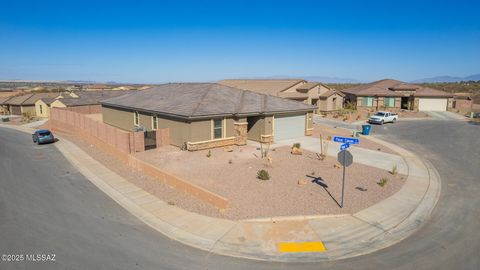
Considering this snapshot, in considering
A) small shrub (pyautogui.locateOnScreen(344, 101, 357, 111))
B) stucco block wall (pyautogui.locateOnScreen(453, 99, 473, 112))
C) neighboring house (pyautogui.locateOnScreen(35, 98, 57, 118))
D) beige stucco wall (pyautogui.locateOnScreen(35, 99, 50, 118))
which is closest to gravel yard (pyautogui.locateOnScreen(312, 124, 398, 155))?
small shrub (pyautogui.locateOnScreen(344, 101, 357, 111))

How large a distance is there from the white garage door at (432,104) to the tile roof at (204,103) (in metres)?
29.0

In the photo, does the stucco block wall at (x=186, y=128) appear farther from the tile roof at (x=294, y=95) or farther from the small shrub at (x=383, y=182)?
the tile roof at (x=294, y=95)

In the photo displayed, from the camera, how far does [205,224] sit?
11.5 m

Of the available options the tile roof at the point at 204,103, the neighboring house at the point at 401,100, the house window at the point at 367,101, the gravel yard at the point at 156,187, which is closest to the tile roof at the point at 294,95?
the neighboring house at the point at 401,100

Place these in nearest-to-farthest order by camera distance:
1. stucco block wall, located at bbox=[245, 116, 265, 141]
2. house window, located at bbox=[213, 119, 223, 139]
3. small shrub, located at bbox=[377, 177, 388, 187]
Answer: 1. small shrub, located at bbox=[377, 177, 388, 187]
2. house window, located at bbox=[213, 119, 223, 139]
3. stucco block wall, located at bbox=[245, 116, 265, 141]

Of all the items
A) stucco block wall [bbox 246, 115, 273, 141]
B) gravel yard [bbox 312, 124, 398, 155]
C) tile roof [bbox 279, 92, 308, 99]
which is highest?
tile roof [bbox 279, 92, 308, 99]

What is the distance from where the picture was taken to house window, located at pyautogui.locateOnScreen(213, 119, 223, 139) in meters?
23.1

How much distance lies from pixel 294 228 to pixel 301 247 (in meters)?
1.19

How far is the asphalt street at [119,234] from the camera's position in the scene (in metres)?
8.98

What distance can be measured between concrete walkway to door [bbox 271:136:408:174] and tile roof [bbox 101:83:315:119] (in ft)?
9.81

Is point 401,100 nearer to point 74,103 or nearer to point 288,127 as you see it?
point 288,127

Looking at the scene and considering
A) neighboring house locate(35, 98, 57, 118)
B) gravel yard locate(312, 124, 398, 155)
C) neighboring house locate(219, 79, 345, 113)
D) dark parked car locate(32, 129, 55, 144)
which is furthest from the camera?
neighboring house locate(35, 98, 57, 118)

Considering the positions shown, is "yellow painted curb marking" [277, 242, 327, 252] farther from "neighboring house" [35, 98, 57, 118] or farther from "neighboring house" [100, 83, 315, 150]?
"neighboring house" [35, 98, 57, 118]

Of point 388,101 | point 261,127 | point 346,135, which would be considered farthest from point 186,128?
point 388,101
